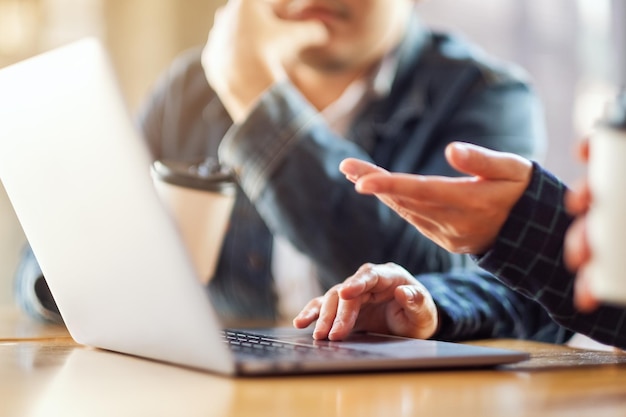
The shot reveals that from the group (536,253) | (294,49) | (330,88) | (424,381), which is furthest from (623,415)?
(330,88)

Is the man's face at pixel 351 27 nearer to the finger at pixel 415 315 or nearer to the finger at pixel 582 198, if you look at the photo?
the finger at pixel 415 315

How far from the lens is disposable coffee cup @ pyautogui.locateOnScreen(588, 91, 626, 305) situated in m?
0.42

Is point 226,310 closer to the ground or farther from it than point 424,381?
closer to the ground

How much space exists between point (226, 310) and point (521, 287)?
1.06m

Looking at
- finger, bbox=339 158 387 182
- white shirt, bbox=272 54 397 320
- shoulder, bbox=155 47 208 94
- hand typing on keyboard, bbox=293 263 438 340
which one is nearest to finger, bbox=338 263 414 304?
hand typing on keyboard, bbox=293 263 438 340

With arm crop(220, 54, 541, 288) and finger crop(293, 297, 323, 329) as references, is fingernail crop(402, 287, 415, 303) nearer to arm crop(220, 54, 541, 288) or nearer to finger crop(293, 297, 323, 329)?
finger crop(293, 297, 323, 329)

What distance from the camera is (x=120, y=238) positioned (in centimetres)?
55

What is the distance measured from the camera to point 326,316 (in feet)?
2.40

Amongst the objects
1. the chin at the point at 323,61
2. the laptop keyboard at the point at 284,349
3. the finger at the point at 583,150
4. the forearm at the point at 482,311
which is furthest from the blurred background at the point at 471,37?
the finger at the point at 583,150

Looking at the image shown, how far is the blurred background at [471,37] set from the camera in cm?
256

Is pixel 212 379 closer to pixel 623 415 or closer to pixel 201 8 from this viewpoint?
pixel 623 415

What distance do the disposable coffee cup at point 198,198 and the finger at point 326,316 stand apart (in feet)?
1.17

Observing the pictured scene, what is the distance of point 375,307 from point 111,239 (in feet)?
1.01

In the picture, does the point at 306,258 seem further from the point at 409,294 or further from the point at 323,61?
the point at 409,294
